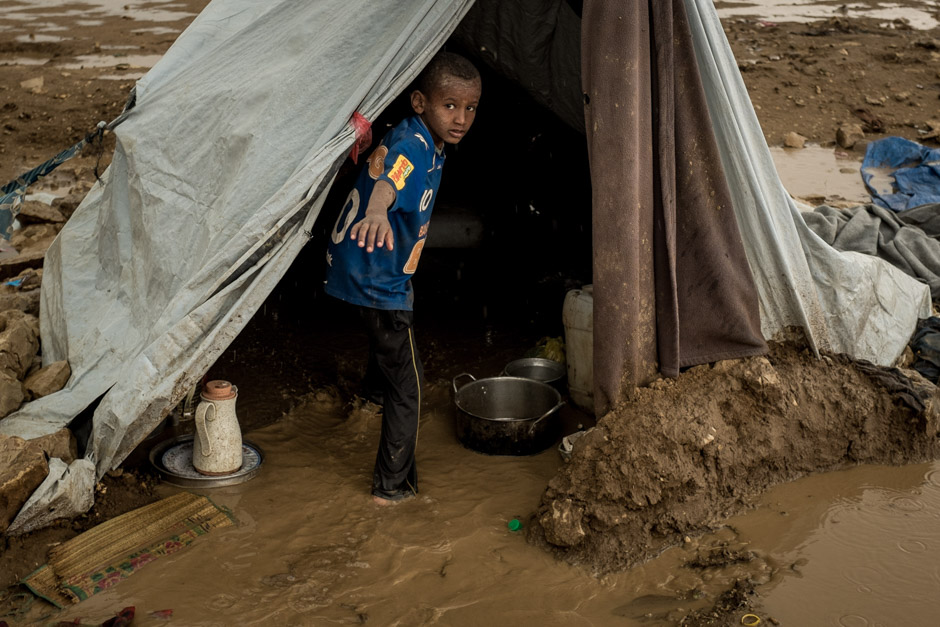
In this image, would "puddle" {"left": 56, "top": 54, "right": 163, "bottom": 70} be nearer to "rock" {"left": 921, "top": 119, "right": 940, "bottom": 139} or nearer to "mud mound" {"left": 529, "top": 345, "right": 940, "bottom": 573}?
"rock" {"left": 921, "top": 119, "right": 940, "bottom": 139}

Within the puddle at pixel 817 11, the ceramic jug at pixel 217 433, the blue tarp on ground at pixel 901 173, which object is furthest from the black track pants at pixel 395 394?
the puddle at pixel 817 11

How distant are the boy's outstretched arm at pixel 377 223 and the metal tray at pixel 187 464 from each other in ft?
3.72

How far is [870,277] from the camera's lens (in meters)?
4.17

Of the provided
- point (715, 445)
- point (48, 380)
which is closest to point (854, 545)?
point (715, 445)

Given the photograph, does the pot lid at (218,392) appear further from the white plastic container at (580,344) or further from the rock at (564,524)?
the white plastic container at (580,344)

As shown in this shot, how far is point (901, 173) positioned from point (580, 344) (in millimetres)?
4233

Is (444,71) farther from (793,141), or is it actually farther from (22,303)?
(793,141)

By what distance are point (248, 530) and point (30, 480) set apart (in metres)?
0.77

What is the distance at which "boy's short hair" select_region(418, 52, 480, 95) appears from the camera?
10.9 feet

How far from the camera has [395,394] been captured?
11.3 ft

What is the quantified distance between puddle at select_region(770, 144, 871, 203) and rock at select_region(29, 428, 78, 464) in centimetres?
550

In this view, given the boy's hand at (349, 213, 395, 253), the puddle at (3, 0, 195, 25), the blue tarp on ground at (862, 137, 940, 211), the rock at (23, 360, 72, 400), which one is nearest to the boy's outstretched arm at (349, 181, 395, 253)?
the boy's hand at (349, 213, 395, 253)

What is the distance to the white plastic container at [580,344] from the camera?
156 inches

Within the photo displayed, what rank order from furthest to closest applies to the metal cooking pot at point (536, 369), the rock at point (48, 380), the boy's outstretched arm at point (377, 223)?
the metal cooking pot at point (536, 369)
the rock at point (48, 380)
the boy's outstretched arm at point (377, 223)
